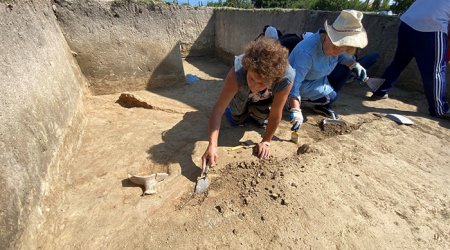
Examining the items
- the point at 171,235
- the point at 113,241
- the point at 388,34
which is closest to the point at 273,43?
the point at 171,235

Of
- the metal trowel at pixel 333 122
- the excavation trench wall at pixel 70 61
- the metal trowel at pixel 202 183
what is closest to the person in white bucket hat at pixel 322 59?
the metal trowel at pixel 333 122

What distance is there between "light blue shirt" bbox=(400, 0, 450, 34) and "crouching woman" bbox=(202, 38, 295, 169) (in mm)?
1817

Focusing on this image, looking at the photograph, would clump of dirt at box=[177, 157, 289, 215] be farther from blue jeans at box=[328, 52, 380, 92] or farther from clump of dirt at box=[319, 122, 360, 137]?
blue jeans at box=[328, 52, 380, 92]

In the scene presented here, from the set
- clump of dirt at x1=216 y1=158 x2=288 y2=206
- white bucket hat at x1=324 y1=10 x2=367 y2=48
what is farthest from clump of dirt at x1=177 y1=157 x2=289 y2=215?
white bucket hat at x1=324 y1=10 x2=367 y2=48

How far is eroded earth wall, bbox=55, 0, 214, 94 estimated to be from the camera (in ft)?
11.2

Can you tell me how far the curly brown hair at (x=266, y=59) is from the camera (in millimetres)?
1837

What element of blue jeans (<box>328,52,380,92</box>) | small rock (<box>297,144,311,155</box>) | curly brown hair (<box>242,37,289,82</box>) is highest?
curly brown hair (<box>242,37,289,82</box>)

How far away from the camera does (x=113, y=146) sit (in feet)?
8.54

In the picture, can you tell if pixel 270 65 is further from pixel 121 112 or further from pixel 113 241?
pixel 121 112

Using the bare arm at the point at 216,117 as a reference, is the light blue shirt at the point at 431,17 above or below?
above

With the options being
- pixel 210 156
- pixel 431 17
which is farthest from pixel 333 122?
pixel 210 156

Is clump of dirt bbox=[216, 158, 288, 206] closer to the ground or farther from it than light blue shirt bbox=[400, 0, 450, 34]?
closer to the ground

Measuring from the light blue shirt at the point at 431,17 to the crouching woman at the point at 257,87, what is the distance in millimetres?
1817

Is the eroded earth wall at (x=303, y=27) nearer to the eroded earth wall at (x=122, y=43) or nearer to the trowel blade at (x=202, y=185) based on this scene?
the eroded earth wall at (x=122, y=43)
